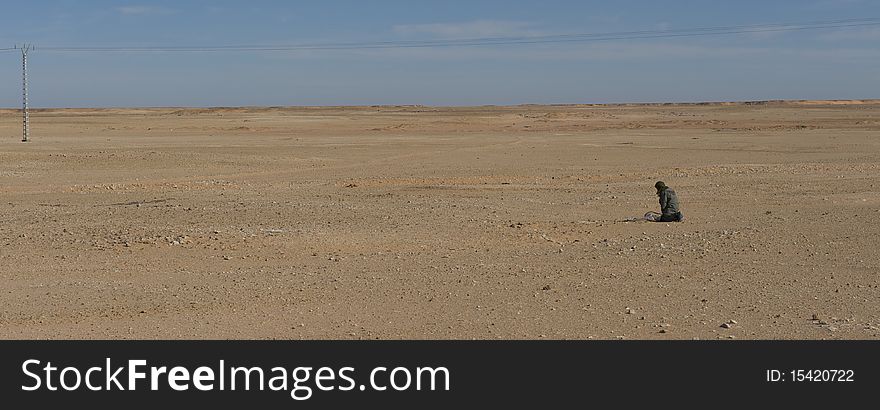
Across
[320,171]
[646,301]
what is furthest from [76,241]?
[320,171]

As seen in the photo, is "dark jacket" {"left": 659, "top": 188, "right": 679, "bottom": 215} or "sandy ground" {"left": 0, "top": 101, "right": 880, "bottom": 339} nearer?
"sandy ground" {"left": 0, "top": 101, "right": 880, "bottom": 339}

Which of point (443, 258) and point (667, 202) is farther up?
point (667, 202)

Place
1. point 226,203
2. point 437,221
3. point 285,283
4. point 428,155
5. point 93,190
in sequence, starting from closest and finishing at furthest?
point 285,283, point 437,221, point 226,203, point 93,190, point 428,155

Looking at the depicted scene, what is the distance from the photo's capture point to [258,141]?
46.2 m

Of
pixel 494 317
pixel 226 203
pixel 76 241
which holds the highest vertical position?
pixel 226 203

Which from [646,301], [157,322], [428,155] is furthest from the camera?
[428,155]

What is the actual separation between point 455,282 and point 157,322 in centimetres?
313

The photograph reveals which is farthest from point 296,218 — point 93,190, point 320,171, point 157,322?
point 320,171

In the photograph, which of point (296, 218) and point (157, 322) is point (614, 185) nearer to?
point (296, 218)

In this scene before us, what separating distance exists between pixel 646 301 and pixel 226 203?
31.7 ft

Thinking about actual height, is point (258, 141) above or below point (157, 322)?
above

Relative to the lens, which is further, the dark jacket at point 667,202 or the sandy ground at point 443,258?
the dark jacket at point 667,202

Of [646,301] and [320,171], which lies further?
[320,171]

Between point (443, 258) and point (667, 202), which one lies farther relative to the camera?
point (667, 202)
